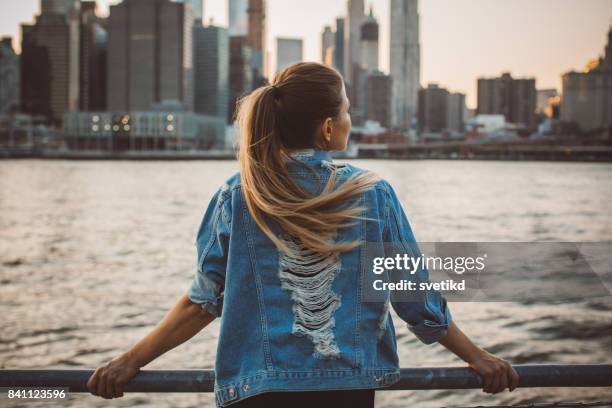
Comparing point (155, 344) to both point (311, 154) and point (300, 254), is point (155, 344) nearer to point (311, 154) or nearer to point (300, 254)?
point (300, 254)

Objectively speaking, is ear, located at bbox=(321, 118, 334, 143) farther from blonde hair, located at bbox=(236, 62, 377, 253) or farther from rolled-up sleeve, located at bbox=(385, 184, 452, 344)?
rolled-up sleeve, located at bbox=(385, 184, 452, 344)

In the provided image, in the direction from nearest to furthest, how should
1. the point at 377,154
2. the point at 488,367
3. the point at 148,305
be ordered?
the point at 488,367, the point at 148,305, the point at 377,154

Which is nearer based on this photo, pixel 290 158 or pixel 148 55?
pixel 290 158

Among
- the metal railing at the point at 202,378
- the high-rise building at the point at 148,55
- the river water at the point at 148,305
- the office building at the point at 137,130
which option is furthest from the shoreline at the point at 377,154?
the metal railing at the point at 202,378

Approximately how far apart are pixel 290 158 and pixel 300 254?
0.24 m

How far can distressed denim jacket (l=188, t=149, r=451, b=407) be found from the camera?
1646 millimetres

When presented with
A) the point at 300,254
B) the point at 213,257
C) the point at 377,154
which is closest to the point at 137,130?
the point at 377,154

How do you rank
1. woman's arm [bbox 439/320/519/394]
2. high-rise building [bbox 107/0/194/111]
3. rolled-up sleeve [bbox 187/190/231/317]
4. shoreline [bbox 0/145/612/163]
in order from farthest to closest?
high-rise building [bbox 107/0/194/111]
shoreline [bbox 0/145/612/163]
woman's arm [bbox 439/320/519/394]
rolled-up sleeve [bbox 187/190/231/317]

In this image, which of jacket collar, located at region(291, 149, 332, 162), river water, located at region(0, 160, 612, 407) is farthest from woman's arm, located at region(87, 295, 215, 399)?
river water, located at region(0, 160, 612, 407)

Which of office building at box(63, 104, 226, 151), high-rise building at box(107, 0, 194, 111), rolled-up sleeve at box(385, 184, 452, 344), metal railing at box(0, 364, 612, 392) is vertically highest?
high-rise building at box(107, 0, 194, 111)

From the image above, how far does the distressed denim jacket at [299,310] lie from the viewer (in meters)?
1.65

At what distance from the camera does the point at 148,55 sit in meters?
182

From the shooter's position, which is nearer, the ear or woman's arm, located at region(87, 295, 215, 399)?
the ear

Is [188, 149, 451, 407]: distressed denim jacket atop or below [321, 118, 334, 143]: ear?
below
